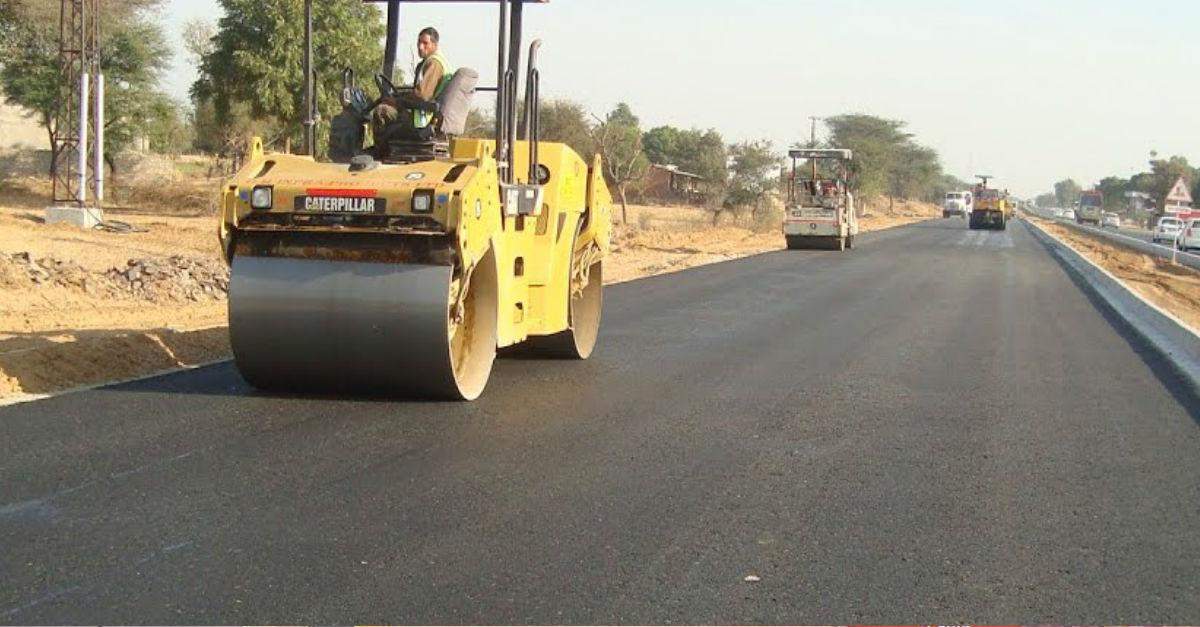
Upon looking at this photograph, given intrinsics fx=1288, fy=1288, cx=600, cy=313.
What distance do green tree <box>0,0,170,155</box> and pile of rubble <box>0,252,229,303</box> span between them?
1964 centimetres

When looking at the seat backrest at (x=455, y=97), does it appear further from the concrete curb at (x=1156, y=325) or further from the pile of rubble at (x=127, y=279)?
the pile of rubble at (x=127, y=279)

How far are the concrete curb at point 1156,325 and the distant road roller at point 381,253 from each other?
223 inches

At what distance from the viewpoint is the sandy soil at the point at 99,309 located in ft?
29.2

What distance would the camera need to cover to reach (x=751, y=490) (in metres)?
6.01

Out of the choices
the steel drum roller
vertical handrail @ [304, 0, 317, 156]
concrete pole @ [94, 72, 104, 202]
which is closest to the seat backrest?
vertical handrail @ [304, 0, 317, 156]

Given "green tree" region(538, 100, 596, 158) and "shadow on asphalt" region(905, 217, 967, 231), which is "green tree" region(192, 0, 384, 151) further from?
"shadow on asphalt" region(905, 217, 967, 231)

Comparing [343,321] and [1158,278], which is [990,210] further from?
[343,321]

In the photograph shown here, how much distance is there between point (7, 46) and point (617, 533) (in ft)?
122

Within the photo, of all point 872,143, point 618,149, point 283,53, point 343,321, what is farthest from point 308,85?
point 872,143

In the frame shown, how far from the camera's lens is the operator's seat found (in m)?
8.02

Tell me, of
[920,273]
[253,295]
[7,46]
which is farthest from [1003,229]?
[253,295]

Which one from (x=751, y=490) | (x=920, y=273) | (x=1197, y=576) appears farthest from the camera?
(x=920, y=273)

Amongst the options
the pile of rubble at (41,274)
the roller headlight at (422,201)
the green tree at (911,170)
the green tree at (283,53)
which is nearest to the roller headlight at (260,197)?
the roller headlight at (422,201)

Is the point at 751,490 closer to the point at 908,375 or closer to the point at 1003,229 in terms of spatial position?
the point at 908,375
